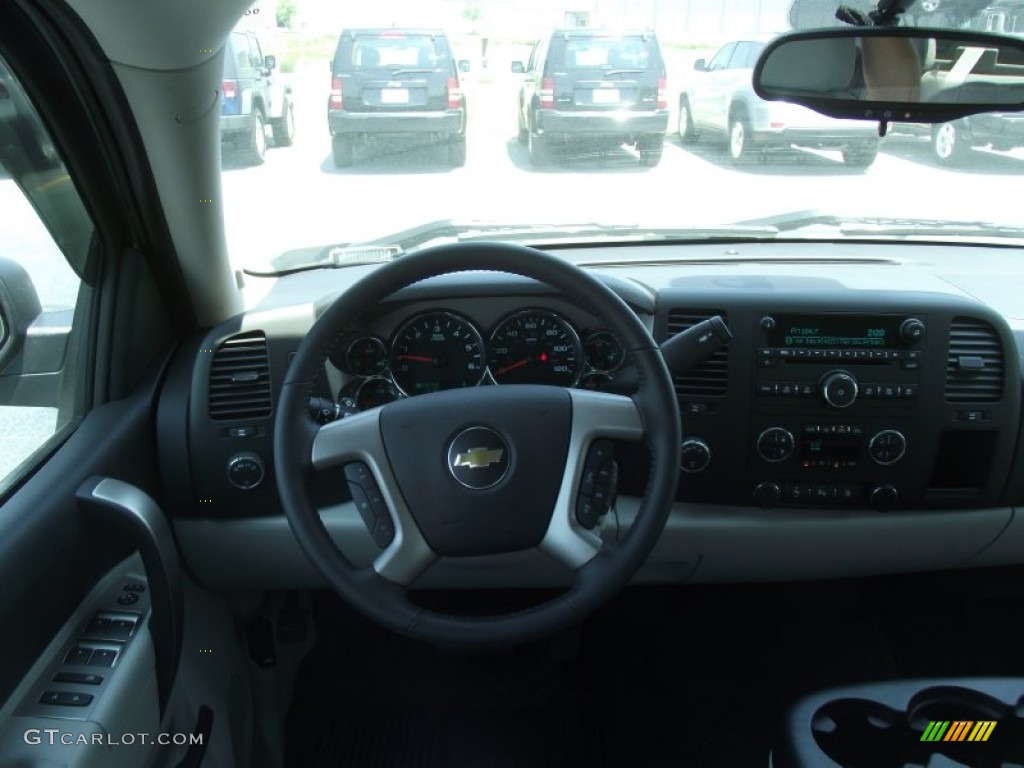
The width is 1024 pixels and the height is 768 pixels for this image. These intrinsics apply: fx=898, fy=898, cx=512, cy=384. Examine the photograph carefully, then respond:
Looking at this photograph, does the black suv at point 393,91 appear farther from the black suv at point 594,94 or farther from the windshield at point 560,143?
the black suv at point 594,94

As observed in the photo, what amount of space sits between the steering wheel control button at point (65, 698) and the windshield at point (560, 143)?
1.66m

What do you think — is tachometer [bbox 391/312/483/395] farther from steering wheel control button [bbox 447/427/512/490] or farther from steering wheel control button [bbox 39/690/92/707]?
steering wheel control button [bbox 39/690/92/707]

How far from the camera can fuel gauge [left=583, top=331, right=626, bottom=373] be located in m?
2.52

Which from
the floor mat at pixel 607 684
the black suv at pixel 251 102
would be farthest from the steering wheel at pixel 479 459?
the floor mat at pixel 607 684

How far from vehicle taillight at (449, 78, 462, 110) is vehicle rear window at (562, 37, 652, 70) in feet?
1.62

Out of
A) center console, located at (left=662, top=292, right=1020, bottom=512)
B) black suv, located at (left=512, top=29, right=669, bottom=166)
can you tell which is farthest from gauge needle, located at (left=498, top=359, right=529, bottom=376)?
black suv, located at (left=512, top=29, right=669, bottom=166)

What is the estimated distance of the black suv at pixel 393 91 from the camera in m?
3.88

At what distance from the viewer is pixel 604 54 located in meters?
4.00

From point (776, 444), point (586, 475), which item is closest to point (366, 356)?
point (586, 475)

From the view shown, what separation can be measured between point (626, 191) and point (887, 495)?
164cm

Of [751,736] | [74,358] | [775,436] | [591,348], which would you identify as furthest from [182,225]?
[751,736]

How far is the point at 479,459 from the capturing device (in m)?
1.97

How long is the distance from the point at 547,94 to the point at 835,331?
1919 millimetres

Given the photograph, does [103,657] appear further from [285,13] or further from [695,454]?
[285,13]
